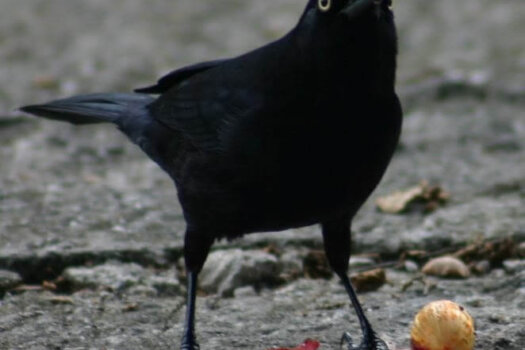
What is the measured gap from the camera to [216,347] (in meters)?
3.42

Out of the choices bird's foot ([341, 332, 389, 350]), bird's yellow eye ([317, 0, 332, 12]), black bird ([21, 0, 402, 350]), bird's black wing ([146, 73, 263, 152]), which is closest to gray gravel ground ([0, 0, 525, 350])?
bird's foot ([341, 332, 389, 350])

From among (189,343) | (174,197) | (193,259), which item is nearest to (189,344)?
(189,343)

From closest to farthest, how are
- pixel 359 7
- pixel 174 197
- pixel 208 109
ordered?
A: pixel 359 7 → pixel 208 109 → pixel 174 197

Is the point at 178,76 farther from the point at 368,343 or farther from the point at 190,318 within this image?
the point at 368,343

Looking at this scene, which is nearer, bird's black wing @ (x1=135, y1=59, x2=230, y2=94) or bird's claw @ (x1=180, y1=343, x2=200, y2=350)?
bird's claw @ (x1=180, y1=343, x2=200, y2=350)

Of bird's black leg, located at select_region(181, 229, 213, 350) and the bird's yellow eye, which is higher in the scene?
the bird's yellow eye

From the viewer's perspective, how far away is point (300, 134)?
10.2 feet

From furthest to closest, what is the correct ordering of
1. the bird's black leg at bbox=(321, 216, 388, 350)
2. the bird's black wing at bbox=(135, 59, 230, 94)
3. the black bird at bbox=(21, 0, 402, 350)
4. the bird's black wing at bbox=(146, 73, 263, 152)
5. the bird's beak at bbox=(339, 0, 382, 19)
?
the bird's black wing at bbox=(135, 59, 230, 94) < the bird's black leg at bbox=(321, 216, 388, 350) < the bird's black wing at bbox=(146, 73, 263, 152) < the black bird at bbox=(21, 0, 402, 350) < the bird's beak at bbox=(339, 0, 382, 19)

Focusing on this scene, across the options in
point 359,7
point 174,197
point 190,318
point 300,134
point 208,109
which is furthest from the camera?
point 174,197

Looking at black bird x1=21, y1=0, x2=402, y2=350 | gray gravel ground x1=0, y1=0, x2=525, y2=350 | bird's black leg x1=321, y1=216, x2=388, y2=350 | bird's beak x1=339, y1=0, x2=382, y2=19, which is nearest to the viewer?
bird's beak x1=339, y1=0, x2=382, y2=19

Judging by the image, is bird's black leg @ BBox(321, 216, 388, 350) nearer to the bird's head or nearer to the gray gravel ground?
the gray gravel ground

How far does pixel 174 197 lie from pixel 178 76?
102cm

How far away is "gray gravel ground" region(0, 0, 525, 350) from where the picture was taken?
3.61 metres

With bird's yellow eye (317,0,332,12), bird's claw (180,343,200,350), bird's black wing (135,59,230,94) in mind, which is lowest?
bird's claw (180,343,200,350)
